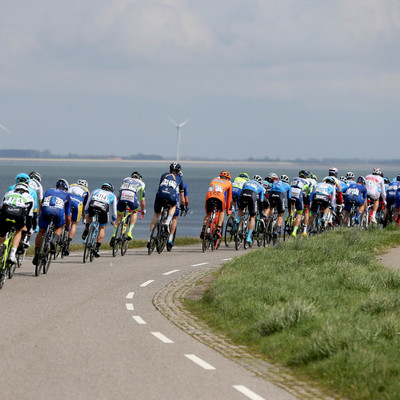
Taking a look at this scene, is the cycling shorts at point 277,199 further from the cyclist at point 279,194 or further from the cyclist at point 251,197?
the cyclist at point 251,197

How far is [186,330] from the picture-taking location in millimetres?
11047

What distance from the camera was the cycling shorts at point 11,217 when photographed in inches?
565

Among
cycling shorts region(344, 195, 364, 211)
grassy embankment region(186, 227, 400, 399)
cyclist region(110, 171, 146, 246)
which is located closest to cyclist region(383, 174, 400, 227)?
cycling shorts region(344, 195, 364, 211)

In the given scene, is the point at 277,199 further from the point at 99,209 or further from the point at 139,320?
the point at 139,320

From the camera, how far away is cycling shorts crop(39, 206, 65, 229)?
16.9 metres

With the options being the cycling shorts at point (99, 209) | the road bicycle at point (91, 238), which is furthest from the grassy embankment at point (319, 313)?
the road bicycle at point (91, 238)

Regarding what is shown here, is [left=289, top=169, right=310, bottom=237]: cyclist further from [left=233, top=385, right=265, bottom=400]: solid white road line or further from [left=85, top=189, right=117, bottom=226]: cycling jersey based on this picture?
[left=233, top=385, right=265, bottom=400]: solid white road line

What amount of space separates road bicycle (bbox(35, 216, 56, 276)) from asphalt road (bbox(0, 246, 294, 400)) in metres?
0.46

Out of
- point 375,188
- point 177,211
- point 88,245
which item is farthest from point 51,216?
point 375,188

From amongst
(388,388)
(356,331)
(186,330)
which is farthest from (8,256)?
(388,388)

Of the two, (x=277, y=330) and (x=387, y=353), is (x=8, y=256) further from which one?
(x=387, y=353)

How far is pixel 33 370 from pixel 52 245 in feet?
29.2

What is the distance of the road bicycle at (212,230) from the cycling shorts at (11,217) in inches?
354

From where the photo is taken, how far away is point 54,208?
1695cm
